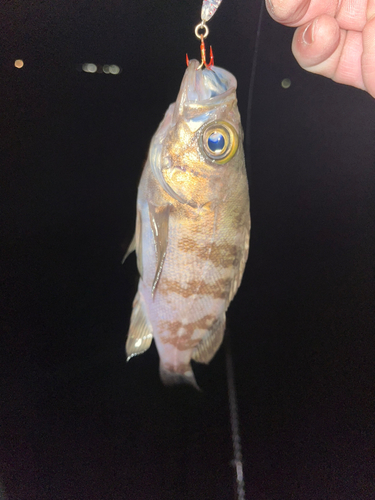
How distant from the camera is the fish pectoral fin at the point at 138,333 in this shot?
864 millimetres

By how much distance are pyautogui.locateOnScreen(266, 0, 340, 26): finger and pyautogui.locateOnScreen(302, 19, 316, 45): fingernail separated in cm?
4

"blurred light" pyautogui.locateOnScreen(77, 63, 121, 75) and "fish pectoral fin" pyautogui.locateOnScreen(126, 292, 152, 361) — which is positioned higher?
"blurred light" pyautogui.locateOnScreen(77, 63, 121, 75)

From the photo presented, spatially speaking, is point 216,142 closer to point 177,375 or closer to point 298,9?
point 298,9

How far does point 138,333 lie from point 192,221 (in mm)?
443

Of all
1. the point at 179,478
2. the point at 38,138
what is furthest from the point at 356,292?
the point at 38,138

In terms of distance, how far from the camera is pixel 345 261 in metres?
1.48

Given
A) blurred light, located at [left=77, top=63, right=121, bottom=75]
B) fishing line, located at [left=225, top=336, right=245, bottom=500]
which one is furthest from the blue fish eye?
fishing line, located at [left=225, top=336, right=245, bottom=500]

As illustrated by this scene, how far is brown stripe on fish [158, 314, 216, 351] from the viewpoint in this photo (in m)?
0.83

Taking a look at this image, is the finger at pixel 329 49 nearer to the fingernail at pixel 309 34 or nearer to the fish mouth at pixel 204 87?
the fingernail at pixel 309 34

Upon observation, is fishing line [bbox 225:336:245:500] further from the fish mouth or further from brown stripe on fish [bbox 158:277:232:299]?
the fish mouth

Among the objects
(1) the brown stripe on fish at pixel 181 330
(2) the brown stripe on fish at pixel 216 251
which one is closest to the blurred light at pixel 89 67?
(2) the brown stripe on fish at pixel 216 251

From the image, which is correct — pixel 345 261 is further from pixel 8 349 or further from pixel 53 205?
pixel 8 349

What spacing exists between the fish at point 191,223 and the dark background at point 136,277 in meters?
0.52

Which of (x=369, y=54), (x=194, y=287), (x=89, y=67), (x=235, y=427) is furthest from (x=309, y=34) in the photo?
(x=235, y=427)
